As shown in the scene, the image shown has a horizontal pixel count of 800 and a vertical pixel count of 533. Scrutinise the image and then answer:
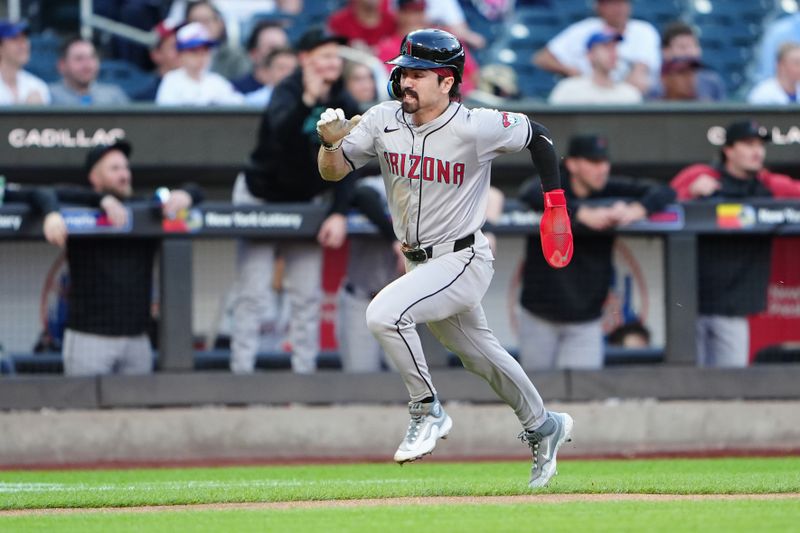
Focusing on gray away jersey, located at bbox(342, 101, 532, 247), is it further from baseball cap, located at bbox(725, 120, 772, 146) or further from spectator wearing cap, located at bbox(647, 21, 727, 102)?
spectator wearing cap, located at bbox(647, 21, 727, 102)

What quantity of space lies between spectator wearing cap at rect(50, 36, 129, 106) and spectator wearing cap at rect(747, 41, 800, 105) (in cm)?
489

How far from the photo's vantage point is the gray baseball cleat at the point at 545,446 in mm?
6207

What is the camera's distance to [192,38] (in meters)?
10.3

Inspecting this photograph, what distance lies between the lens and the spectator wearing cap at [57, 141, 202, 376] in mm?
8664

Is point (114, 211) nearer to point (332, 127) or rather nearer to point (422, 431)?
point (332, 127)

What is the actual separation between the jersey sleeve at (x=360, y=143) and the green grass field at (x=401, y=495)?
4.81 feet

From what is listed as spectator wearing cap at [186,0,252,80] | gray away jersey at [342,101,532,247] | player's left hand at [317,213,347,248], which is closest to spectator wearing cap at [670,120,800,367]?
player's left hand at [317,213,347,248]

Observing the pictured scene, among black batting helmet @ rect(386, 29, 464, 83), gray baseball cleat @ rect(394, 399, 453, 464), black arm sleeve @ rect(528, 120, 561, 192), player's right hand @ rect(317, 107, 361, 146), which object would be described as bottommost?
gray baseball cleat @ rect(394, 399, 453, 464)

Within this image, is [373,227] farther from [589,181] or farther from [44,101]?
[44,101]

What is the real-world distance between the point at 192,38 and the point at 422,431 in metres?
5.33

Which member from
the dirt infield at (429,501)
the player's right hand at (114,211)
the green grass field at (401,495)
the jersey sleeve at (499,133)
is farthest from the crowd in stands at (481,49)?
the dirt infield at (429,501)

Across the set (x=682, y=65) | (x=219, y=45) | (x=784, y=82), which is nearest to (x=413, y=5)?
(x=219, y=45)

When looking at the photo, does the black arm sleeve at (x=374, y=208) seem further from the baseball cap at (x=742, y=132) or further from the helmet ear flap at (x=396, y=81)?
the helmet ear flap at (x=396, y=81)

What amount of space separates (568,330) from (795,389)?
1.58 metres
